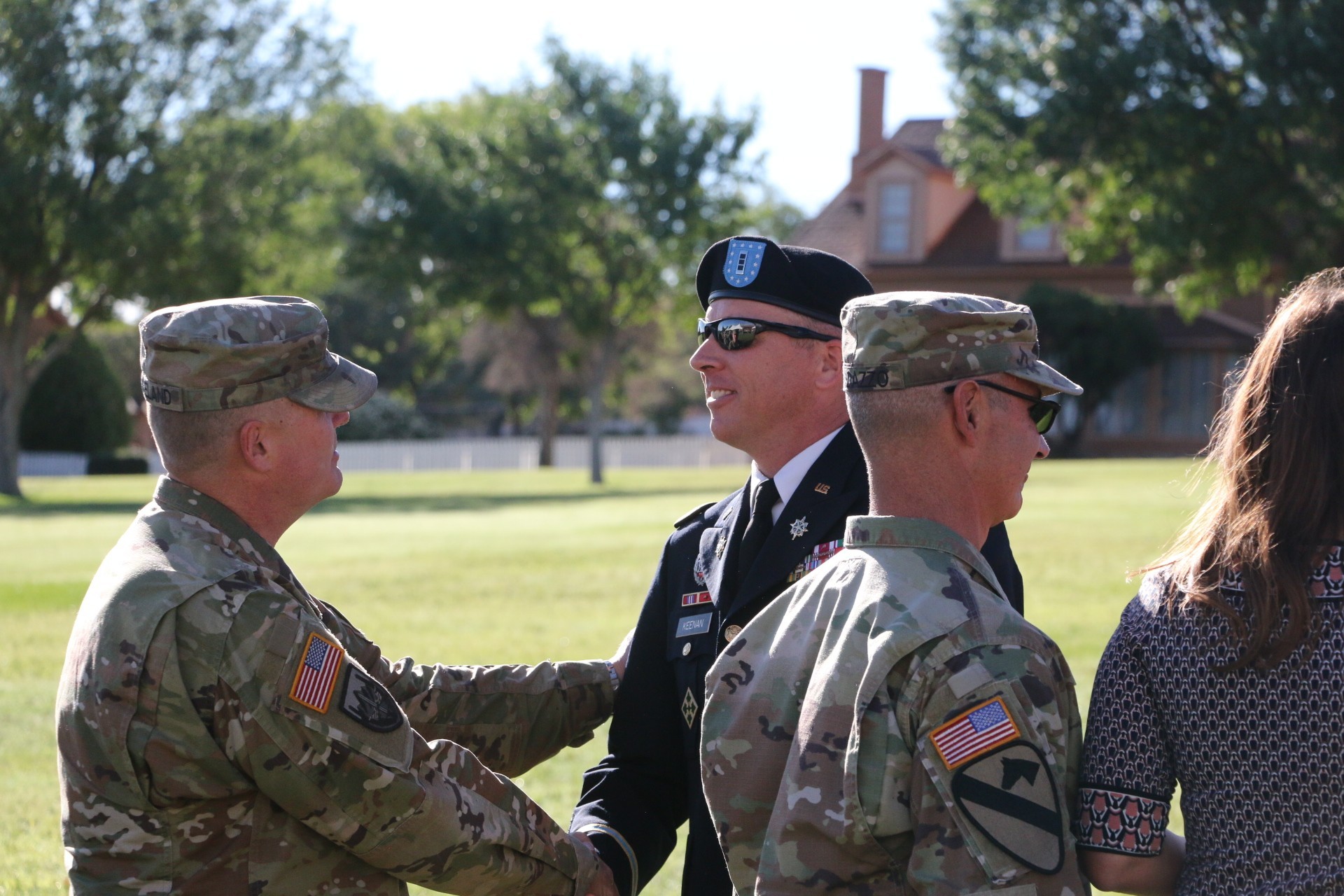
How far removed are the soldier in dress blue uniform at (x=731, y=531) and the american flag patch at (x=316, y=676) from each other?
0.97 m

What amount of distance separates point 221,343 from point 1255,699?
207cm

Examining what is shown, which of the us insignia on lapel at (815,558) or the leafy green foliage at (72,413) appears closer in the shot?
the us insignia on lapel at (815,558)

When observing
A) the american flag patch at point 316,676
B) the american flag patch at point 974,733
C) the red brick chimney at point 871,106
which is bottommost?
the american flag patch at point 316,676

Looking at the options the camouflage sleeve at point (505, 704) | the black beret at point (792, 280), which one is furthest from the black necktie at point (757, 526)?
the camouflage sleeve at point (505, 704)

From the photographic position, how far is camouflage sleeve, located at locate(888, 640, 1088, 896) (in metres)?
2.07

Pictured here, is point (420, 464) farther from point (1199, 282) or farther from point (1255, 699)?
point (1255, 699)

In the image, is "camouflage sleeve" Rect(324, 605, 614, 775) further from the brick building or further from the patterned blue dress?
the brick building

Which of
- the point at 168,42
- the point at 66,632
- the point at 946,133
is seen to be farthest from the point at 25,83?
the point at 66,632

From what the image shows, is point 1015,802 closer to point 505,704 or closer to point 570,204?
point 505,704

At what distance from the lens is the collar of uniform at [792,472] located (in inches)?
140

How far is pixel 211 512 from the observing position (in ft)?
9.55

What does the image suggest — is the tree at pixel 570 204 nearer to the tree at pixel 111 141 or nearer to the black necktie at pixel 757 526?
the tree at pixel 111 141

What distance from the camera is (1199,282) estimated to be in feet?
94.4

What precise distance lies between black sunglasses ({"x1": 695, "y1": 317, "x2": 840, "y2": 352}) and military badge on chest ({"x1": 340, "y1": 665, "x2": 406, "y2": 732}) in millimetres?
1366
